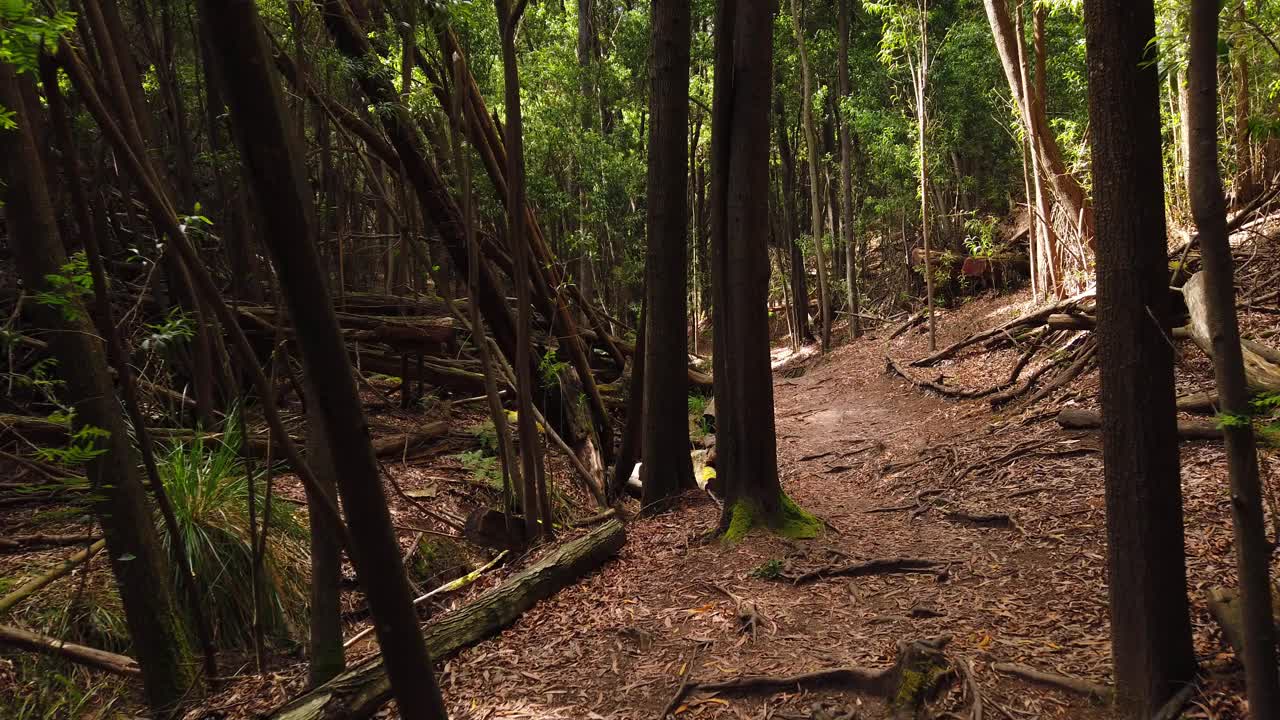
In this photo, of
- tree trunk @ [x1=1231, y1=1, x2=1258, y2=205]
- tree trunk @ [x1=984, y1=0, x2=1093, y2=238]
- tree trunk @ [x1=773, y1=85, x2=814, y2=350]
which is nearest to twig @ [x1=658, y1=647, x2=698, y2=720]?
tree trunk @ [x1=1231, y1=1, x2=1258, y2=205]

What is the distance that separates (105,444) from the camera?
3.68m

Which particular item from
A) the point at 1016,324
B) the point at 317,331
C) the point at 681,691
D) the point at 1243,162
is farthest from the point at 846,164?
the point at 317,331

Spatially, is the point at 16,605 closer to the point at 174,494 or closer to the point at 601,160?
the point at 174,494

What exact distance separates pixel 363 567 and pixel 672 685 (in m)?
2.16

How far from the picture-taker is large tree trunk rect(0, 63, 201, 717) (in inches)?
138

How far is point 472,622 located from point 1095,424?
18.2 ft

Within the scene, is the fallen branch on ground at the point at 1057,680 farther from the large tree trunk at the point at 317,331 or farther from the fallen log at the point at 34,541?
the fallen log at the point at 34,541

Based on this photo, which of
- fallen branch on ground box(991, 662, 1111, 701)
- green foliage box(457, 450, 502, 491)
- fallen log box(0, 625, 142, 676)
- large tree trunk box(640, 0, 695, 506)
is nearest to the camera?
fallen branch on ground box(991, 662, 1111, 701)

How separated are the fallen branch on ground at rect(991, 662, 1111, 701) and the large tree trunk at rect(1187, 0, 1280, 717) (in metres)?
0.85

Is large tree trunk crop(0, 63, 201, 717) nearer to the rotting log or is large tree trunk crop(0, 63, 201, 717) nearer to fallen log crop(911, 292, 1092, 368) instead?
the rotting log

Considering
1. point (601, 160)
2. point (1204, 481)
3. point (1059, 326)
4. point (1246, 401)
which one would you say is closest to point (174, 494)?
point (1246, 401)

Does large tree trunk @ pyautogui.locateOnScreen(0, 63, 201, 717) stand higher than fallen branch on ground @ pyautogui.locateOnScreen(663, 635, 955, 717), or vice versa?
large tree trunk @ pyautogui.locateOnScreen(0, 63, 201, 717)

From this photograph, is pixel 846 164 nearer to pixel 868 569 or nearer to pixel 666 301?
pixel 666 301

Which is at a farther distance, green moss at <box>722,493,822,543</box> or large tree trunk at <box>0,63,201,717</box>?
green moss at <box>722,493,822,543</box>
